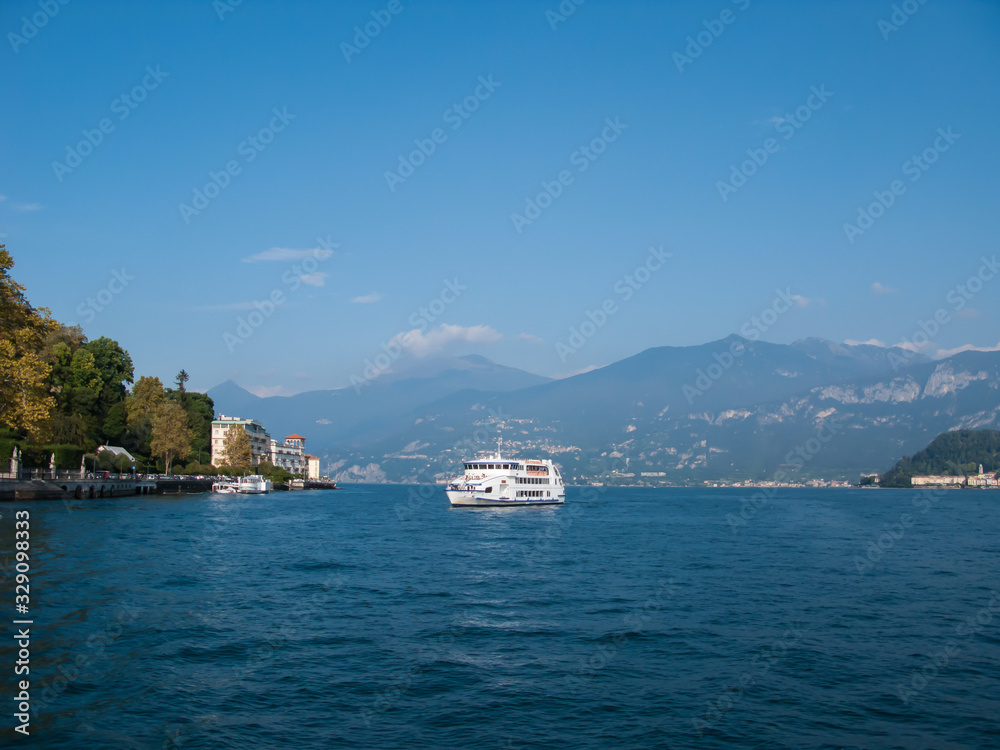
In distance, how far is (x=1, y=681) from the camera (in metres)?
16.1

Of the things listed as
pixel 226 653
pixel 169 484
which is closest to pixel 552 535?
pixel 226 653

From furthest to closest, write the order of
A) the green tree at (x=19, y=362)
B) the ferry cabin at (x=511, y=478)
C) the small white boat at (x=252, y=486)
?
the small white boat at (x=252, y=486) → the ferry cabin at (x=511, y=478) → the green tree at (x=19, y=362)

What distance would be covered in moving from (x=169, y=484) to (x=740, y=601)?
107112 mm

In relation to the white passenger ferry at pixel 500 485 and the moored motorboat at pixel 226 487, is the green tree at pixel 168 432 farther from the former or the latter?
the white passenger ferry at pixel 500 485

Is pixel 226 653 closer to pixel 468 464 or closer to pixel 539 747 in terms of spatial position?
pixel 539 747

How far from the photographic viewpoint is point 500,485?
95812mm

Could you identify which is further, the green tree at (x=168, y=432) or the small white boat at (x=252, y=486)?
the small white boat at (x=252, y=486)

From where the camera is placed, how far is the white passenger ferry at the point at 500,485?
311 feet

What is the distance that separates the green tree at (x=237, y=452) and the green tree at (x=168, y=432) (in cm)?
2678

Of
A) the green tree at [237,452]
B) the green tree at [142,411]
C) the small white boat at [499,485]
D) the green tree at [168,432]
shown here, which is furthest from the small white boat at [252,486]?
the small white boat at [499,485]

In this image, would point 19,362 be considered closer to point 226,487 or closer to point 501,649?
point 501,649

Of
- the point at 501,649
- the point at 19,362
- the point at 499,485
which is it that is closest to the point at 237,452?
the point at 499,485

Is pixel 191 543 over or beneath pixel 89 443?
beneath

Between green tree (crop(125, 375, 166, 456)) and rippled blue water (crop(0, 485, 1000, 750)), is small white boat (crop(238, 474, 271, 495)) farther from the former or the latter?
rippled blue water (crop(0, 485, 1000, 750))
